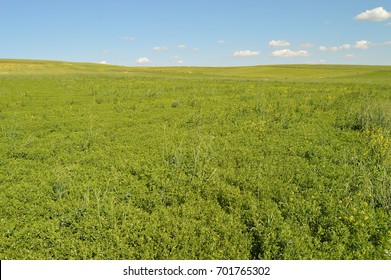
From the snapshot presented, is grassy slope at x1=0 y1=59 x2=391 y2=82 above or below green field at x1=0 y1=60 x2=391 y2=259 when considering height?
above

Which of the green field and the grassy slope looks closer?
the green field

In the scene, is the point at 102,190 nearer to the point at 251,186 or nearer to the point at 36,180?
the point at 36,180

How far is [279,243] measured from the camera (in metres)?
5.85

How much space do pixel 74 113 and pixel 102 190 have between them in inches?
455

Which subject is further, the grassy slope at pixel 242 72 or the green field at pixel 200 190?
the grassy slope at pixel 242 72

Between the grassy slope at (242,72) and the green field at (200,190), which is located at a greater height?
the grassy slope at (242,72)

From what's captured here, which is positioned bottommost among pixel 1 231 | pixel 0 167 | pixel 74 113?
pixel 1 231

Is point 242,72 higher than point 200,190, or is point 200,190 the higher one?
point 242,72

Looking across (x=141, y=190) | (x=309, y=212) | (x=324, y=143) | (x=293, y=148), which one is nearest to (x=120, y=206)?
(x=141, y=190)

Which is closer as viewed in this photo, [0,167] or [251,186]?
[251,186]

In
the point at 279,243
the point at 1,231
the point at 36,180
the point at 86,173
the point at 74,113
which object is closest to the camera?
the point at 279,243

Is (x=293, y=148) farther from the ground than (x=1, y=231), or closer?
farther from the ground

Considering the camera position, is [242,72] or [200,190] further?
[242,72]

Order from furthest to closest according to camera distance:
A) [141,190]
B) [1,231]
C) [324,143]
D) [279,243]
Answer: [324,143]
[141,190]
[1,231]
[279,243]
